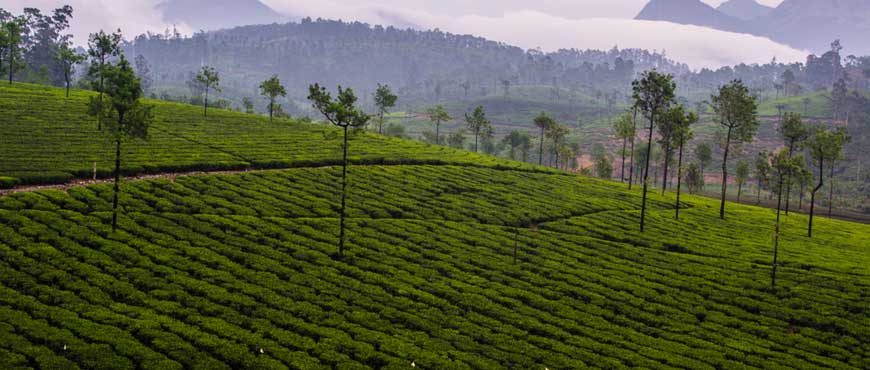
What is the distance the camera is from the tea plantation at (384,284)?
1209 inches

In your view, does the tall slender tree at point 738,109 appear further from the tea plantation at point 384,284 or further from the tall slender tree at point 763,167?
the tea plantation at point 384,284

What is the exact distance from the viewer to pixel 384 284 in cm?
4100

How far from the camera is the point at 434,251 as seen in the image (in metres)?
49.4

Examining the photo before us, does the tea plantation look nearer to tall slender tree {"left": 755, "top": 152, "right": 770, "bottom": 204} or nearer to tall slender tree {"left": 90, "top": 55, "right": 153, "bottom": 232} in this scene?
tall slender tree {"left": 90, "top": 55, "right": 153, "bottom": 232}

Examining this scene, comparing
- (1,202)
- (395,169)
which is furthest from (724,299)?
(1,202)

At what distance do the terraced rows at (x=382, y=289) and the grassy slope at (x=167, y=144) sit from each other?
7.13 meters

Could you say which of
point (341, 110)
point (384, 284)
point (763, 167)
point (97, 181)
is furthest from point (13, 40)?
point (763, 167)

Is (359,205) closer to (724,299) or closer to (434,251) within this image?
(434,251)

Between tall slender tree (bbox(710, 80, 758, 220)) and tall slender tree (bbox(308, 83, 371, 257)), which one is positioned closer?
tall slender tree (bbox(308, 83, 371, 257))

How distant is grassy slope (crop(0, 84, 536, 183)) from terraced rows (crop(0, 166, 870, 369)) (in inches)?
281

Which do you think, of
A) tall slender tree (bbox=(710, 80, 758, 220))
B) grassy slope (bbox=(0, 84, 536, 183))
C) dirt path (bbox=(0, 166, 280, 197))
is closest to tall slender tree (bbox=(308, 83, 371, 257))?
grassy slope (bbox=(0, 84, 536, 183))

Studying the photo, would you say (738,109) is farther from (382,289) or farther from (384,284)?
(382,289)

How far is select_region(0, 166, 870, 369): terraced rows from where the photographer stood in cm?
3056

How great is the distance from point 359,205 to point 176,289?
2624 centimetres
